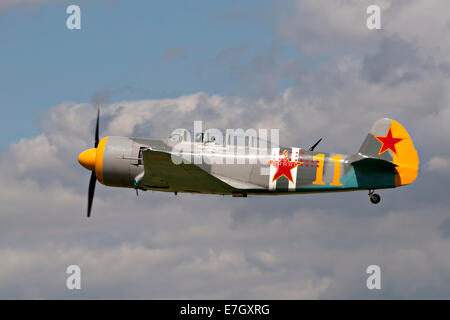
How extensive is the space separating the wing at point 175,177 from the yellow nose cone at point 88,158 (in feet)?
6.34

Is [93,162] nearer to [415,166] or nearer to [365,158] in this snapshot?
[365,158]

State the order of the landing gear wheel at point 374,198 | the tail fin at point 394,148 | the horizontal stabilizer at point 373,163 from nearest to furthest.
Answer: the horizontal stabilizer at point 373,163 → the tail fin at point 394,148 → the landing gear wheel at point 374,198

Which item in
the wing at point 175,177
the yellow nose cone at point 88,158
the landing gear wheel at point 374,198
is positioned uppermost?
the yellow nose cone at point 88,158

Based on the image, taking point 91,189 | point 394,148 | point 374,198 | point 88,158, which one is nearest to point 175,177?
point 88,158

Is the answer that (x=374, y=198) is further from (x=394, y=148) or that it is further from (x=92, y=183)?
(x=92, y=183)

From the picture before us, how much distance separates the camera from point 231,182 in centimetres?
2519

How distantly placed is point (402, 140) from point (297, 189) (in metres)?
3.82

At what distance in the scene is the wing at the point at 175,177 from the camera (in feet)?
77.2

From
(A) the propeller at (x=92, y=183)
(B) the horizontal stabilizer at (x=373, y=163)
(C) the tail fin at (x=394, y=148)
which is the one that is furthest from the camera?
(A) the propeller at (x=92, y=183)

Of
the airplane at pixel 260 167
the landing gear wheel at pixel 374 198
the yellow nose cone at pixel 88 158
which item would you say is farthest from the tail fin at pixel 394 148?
the yellow nose cone at pixel 88 158

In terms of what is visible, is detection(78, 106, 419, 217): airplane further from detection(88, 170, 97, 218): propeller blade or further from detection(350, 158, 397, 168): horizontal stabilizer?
detection(88, 170, 97, 218): propeller blade

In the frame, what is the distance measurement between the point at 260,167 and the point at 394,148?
4.45 m

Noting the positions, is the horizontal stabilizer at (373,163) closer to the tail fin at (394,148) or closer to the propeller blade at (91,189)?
the tail fin at (394,148)
